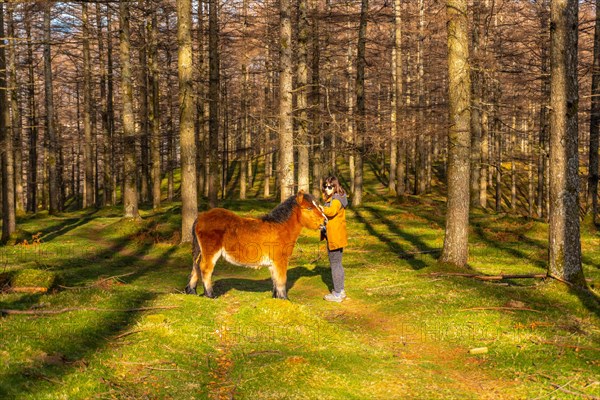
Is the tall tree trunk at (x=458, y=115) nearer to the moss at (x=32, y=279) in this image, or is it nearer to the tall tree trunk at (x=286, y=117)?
the tall tree trunk at (x=286, y=117)

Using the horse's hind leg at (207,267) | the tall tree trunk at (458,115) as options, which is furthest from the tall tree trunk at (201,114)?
the horse's hind leg at (207,267)

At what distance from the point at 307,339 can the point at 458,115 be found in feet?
27.5

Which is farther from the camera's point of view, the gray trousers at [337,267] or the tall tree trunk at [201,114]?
the tall tree trunk at [201,114]

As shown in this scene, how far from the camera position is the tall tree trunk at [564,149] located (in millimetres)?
12062

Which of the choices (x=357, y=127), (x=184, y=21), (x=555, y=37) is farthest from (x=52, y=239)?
(x=555, y=37)

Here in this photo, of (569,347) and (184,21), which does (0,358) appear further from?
(184,21)

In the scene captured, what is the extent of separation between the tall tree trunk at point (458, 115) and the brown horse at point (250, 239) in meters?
4.86

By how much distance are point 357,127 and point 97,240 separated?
44.9 feet

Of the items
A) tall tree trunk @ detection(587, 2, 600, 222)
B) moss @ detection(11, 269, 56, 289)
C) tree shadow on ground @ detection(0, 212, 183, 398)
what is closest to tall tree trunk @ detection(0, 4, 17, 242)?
moss @ detection(11, 269, 56, 289)

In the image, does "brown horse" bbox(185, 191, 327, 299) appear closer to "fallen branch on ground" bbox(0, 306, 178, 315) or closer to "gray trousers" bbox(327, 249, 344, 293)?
"gray trousers" bbox(327, 249, 344, 293)

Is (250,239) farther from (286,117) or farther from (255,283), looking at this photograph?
(286,117)

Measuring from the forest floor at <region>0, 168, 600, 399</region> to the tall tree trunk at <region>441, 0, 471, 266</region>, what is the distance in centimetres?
181

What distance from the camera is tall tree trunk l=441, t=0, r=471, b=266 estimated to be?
1417cm

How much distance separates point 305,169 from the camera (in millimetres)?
21609
